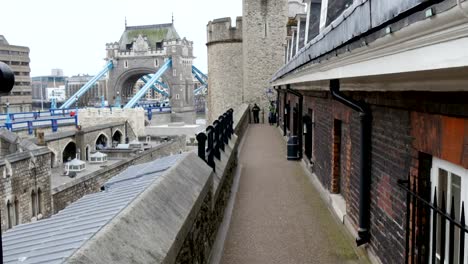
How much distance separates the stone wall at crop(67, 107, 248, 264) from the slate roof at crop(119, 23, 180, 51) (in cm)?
8184

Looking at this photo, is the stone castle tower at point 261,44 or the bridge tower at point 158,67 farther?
the bridge tower at point 158,67

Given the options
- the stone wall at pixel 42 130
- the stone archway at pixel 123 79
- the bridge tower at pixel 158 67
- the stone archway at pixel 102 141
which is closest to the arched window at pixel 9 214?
the stone wall at pixel 42 130

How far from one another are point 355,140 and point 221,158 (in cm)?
237

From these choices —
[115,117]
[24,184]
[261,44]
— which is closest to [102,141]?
[115,117]

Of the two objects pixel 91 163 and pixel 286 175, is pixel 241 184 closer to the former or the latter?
pixel 286 175

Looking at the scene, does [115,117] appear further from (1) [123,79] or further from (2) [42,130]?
(1) [123,79]

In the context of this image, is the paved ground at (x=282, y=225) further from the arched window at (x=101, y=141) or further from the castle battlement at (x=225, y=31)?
the arched window at (x=101, y=141)

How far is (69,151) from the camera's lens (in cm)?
3712

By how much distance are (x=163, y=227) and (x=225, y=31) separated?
1121 inches

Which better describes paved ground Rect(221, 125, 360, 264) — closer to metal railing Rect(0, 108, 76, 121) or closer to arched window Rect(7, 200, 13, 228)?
arched window Rect(7, 200, 13, 228)

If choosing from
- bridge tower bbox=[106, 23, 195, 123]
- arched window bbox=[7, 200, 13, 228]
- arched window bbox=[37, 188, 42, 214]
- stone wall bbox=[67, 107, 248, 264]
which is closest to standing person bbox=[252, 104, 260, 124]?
arched window bbox=[37, 188, 42, 214]

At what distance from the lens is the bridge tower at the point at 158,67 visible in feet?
243

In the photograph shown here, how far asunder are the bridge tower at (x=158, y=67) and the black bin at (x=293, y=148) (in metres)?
59.5

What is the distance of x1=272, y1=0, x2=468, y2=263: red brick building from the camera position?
5.98 ft
